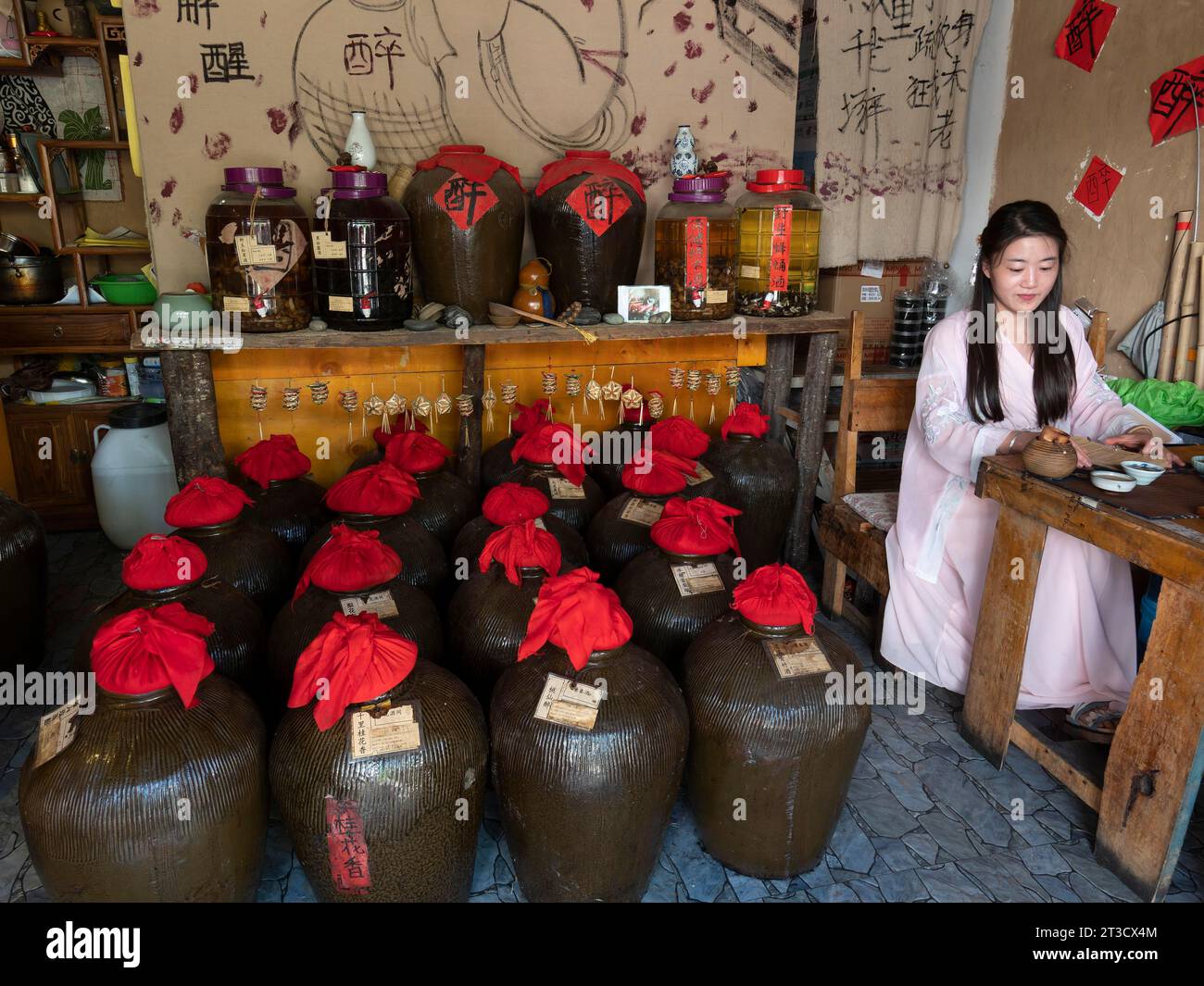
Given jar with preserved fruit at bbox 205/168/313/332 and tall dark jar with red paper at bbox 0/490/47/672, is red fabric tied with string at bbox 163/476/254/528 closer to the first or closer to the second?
jar with preserved fruit at bbox 205/168/313/332

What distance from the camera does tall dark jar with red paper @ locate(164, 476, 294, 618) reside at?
2.32 metres

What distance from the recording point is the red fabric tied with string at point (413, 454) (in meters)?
2.82

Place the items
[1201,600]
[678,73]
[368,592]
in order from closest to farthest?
1. [1201,600]
2. [368,592]
3. [678,73]

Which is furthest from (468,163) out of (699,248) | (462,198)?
(699,248)

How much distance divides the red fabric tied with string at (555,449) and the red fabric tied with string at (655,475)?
218mm

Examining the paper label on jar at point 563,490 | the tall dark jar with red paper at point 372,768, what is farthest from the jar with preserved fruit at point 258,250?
the tall dark jar with red paper at point 372,768

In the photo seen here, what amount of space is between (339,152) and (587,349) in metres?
1.15

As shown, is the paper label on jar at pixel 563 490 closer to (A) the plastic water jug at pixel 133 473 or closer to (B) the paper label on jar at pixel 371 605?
→ (B) the paper label on jar at pixel 371 605

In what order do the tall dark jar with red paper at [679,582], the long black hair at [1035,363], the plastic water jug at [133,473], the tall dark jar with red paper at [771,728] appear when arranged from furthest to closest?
1. the plastic water jug at [133,473]
2. the long black hair at [1035,363]
3. the tall dark jar with red paper at [679,582]
4. the tall dark jar with red paper at [771,728]

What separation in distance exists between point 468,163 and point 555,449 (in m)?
0.94
